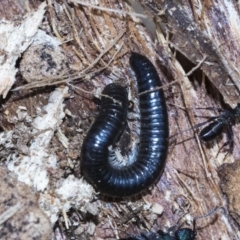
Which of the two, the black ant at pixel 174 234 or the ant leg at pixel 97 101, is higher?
the ant leg at pixel 97 101

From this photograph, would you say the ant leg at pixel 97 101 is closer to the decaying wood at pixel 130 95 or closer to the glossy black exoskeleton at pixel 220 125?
the decaying wood at pixel 130 95

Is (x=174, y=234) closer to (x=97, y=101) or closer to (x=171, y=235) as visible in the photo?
(x=171, y=235)

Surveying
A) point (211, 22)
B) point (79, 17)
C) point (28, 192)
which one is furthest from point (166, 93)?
point (28, 192)

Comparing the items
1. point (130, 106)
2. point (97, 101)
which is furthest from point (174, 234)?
point (97, 101)

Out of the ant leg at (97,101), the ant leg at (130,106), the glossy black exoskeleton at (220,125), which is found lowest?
the glossy black exoskeleton at (220,125)

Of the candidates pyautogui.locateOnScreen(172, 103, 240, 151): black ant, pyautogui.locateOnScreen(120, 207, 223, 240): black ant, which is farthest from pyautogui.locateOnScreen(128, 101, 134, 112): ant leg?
pyautogui.locateOnScreen(120, 207, 223, 240): black ant

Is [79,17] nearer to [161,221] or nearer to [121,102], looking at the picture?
[121,102]

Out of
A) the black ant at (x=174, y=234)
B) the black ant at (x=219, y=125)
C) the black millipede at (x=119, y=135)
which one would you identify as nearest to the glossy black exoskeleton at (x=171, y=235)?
the black ant at (x=174, y=234)
